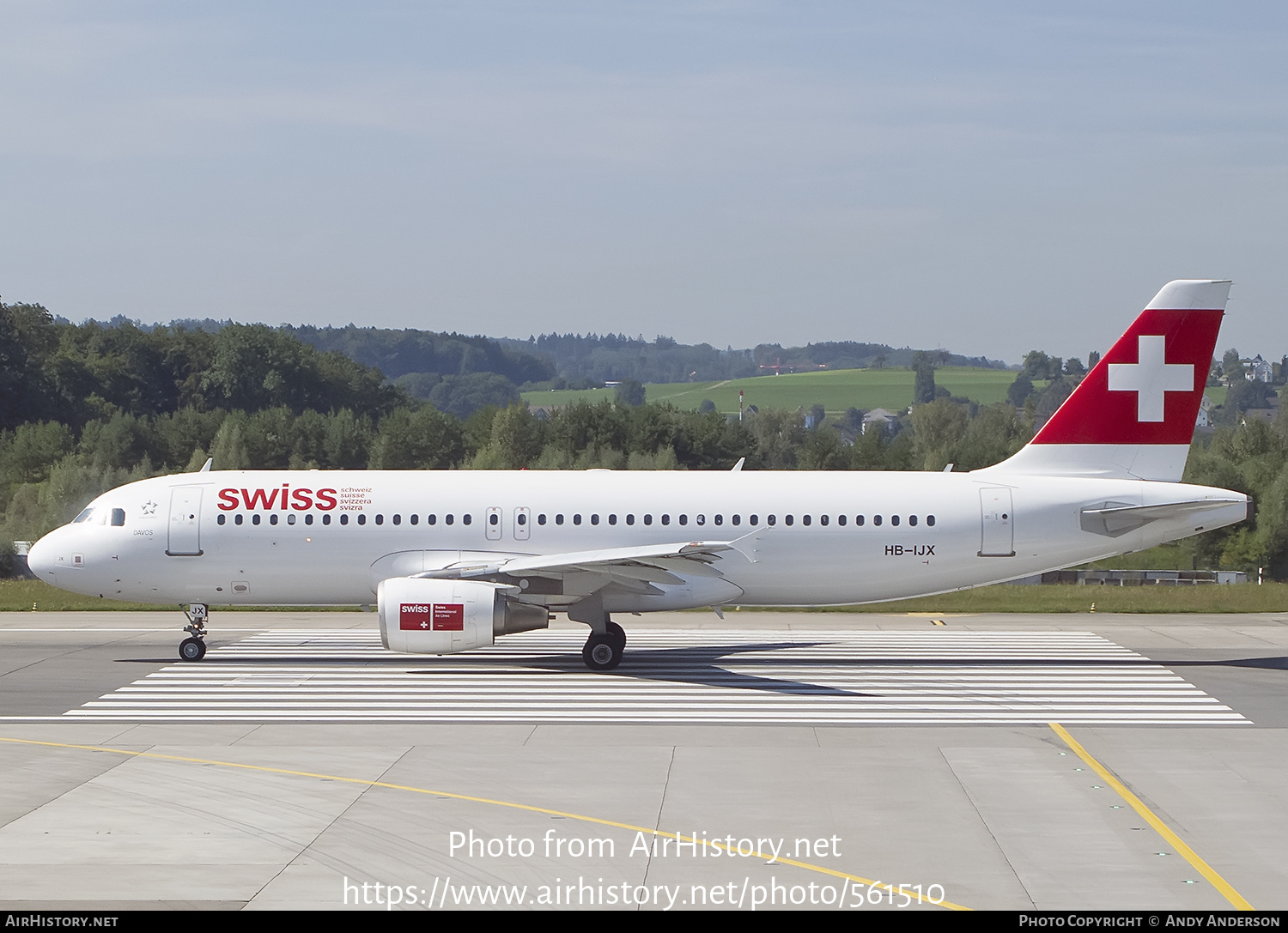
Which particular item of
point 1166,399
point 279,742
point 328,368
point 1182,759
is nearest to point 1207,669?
point 1166,399

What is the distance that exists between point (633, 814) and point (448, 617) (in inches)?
403

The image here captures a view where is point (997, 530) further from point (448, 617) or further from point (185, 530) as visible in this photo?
point (185, 530)

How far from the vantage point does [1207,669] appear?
27.7 meters

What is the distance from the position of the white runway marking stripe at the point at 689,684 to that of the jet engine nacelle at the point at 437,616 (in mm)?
816

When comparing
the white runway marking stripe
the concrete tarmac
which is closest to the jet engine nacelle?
the white runway marking stripe

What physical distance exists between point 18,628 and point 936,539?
73.9 ft

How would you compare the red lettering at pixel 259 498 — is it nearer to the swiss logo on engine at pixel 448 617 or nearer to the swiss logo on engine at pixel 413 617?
the swiss logo on engine at pixel 413 617

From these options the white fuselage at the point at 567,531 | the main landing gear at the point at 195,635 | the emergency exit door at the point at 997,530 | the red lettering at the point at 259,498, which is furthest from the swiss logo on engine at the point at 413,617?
the emergency exit door at the point at 997,530

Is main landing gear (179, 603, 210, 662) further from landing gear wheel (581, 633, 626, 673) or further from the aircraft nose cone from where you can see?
landing gear wheel (581, 633, 626, 673)

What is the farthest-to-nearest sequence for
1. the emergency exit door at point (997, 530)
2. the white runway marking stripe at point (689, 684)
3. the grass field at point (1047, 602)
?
the grass field at point (1047, 602) → the emergency exit door at point (997, 530) → the white runway marking stripe at point (689, 684)

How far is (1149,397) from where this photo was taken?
29.0 m

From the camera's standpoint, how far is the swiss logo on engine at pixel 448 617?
25047 millimetres

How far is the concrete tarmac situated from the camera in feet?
41.1
